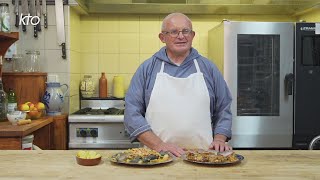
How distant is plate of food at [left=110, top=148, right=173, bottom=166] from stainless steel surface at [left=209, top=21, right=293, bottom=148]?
5.41ft

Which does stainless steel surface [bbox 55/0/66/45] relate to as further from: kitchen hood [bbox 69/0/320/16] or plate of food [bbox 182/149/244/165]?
plate of food [bbox 182/149/244/165]

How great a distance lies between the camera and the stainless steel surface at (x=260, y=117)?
10.4 feet

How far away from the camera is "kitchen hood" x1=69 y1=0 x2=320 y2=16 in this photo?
3.66 metres

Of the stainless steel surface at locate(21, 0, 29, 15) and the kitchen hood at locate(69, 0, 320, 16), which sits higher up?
the kitchen hood at locate(69, 0, 320, 16)

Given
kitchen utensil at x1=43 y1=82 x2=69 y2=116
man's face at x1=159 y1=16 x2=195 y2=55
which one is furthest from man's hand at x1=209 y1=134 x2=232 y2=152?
kitchen utensil at x1=43 y1=82 x2=69 y2=116

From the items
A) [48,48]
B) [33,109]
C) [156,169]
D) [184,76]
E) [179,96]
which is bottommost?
[156,169]

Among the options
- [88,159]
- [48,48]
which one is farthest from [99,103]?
[88,159]

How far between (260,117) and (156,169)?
6.18 ft

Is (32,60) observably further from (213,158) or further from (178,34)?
(213,158)

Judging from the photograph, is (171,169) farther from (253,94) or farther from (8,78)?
(8,78)

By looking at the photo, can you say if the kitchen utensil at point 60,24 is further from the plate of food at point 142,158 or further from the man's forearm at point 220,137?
the plate of food at point 142,158

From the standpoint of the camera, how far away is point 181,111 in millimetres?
2211

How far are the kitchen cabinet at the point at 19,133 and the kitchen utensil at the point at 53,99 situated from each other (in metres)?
0.16

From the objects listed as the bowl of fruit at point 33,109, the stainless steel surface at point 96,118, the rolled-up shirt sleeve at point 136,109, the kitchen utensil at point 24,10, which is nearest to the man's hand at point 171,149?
the rolled-up shirt sleeve at point 136,109
